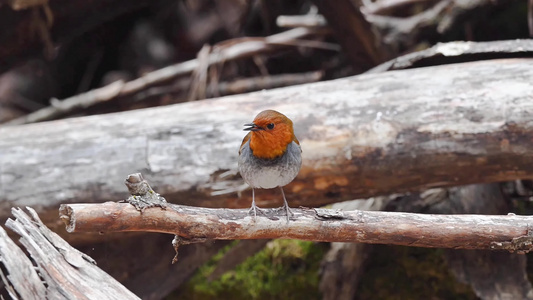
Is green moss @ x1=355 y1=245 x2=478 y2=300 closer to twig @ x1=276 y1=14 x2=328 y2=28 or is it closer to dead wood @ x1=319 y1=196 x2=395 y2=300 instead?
dead wood @ x1=319 y1=196 x2=395 y2=300

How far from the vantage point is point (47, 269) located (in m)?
2.08

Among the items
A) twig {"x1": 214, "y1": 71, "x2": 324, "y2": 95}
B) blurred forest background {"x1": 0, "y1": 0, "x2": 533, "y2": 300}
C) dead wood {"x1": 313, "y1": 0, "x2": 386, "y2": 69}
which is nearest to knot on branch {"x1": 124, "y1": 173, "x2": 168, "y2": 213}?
blurred forest background {"x1": 0, "y1": 0, "x2": 533, "y2": 300}

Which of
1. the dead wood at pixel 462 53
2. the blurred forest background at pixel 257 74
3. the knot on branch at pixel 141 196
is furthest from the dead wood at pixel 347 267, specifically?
the knot on branch at pixel 141 196

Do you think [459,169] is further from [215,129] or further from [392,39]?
[392,39]

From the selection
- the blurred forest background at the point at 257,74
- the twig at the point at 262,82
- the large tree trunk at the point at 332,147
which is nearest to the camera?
the large tree trunk at the point at 332,147

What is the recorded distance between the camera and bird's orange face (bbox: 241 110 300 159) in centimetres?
255

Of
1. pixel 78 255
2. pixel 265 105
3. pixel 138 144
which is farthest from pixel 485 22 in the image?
pixel 78 255

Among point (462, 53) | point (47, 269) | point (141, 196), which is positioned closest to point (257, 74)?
point (462, 53)

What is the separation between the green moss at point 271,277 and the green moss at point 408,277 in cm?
43

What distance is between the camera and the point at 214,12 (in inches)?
294

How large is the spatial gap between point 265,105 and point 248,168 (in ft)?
3.66

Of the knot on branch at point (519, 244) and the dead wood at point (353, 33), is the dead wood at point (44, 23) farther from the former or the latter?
the knot on branch at point (519, 244)

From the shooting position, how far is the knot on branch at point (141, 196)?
203 cm

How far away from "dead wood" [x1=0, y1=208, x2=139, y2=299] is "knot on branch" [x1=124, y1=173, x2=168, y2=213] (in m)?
0.40
